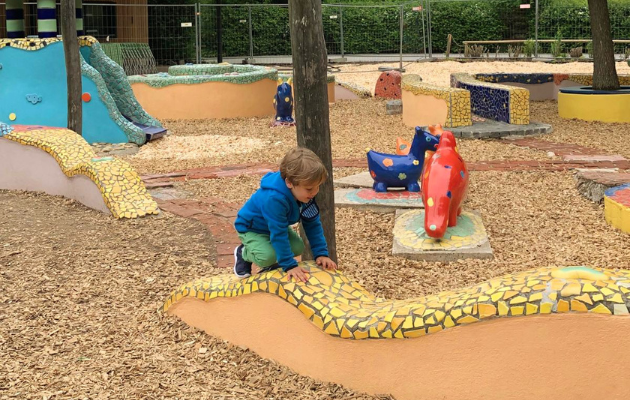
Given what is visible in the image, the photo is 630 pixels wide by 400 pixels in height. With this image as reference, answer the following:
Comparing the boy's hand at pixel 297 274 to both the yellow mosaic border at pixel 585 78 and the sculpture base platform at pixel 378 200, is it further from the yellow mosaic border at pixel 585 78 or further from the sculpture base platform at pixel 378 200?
the yellow mosaic border at pixel 585 78

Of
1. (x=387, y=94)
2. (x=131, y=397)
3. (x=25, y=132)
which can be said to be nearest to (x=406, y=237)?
(x=131, y=397)

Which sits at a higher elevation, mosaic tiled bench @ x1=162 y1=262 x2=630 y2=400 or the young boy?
the young boy

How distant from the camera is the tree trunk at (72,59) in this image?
31.0 feet

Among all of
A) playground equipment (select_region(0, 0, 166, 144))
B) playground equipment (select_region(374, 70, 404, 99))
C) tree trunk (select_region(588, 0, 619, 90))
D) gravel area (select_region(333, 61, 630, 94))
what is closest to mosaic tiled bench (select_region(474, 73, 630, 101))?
playground equipment (select_region(374, 70, 404, 99))

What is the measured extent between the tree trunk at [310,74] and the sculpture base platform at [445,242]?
1.58 metres

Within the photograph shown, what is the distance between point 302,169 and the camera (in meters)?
3.55

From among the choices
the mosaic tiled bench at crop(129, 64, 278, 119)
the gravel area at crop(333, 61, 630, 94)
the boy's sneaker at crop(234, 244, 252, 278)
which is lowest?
the boy's sneaker at crop(234, 244, 252, 278)

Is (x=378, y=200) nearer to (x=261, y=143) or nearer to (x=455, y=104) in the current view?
(x=261, y=143)

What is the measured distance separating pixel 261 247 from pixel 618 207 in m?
3.68

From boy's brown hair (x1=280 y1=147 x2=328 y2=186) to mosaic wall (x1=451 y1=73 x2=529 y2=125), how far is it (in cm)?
919

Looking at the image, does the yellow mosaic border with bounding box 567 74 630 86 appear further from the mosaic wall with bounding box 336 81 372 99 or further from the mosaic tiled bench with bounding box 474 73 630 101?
the mosaic wall with bounding box 336 81 372 99

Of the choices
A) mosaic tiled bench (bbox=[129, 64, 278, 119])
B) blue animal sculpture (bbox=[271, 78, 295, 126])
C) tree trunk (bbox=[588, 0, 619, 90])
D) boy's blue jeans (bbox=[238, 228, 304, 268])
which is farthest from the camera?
mosaic tiled bench (bbox=[129, 64, 278, 119])

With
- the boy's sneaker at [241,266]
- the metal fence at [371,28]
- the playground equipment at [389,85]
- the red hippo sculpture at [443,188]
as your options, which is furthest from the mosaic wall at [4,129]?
the metal fence at [371,28]

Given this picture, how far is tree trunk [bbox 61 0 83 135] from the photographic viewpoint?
9.45m
